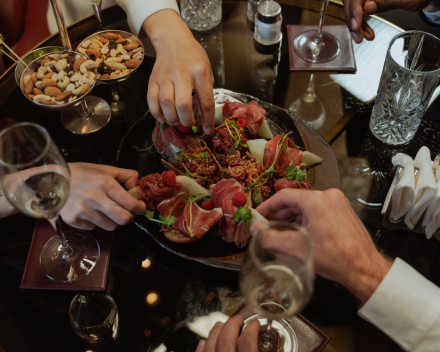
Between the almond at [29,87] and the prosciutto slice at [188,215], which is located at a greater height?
the almond at [29,87]

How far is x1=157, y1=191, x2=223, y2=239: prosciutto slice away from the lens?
4.57 feet

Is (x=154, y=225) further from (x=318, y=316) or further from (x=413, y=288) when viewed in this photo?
(x=413, y=288)

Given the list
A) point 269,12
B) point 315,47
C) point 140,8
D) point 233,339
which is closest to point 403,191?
point 233,339

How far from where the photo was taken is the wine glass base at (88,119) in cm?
179

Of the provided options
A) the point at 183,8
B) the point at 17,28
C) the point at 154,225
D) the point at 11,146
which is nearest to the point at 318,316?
the point at 154,225

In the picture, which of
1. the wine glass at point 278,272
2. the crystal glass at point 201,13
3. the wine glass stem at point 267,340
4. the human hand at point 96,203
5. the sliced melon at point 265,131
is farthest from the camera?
the crystal glass at point 201,13

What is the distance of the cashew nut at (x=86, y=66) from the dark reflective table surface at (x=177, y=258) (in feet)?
0.77

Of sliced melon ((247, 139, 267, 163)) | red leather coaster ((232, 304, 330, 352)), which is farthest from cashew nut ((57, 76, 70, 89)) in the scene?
red leather coaster ((232, 304, 330, 352))

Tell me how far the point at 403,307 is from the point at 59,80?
1.25m

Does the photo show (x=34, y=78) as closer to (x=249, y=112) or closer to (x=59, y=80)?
(x=59, y=80)

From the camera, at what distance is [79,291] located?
1410mm

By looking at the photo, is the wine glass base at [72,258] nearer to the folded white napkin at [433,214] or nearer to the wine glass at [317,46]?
the folded white napkin at [433,214]

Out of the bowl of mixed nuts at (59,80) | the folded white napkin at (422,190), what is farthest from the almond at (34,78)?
the folded white napkin at (422,190)

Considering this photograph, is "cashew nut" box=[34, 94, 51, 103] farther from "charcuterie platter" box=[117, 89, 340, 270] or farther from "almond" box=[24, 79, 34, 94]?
"charcuterie platter" box=[117, 89, 340, 270]
